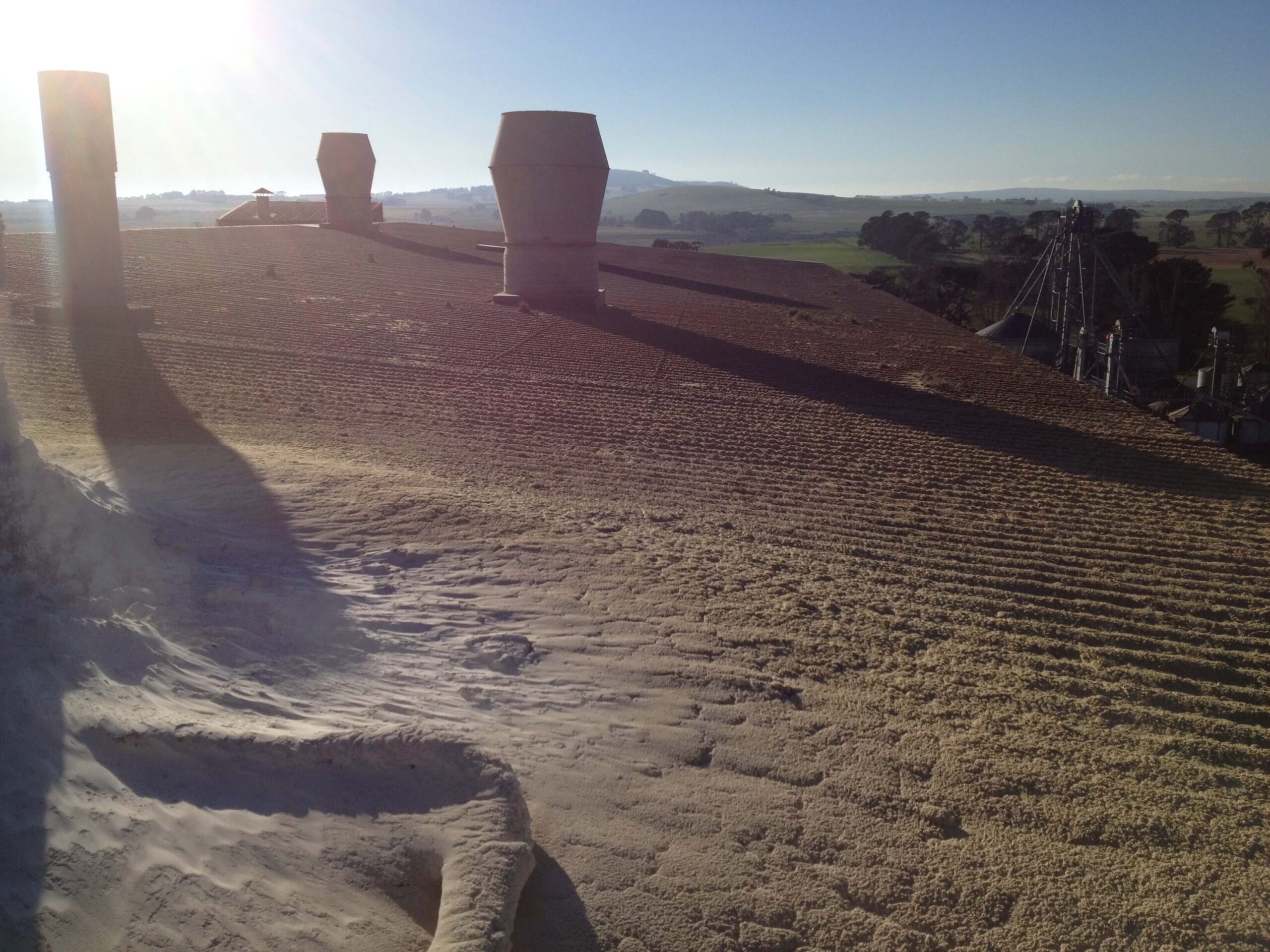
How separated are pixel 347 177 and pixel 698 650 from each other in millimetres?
24044

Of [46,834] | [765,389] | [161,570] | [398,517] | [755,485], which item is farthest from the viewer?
[765,389]

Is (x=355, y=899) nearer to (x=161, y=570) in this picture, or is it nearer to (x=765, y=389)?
(x=161, y=570)

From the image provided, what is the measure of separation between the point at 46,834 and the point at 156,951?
56 cm

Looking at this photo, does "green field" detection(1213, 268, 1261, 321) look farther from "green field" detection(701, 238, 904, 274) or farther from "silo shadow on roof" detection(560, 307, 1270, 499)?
"silo shadow on roof" detection(560, 307, 1270, 499)

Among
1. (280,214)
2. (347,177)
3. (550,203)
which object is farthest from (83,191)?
(280,214)

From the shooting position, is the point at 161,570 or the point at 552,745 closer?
the point at 552,745

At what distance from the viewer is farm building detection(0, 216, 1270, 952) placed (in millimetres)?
3189

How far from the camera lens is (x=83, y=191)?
12.3 meters

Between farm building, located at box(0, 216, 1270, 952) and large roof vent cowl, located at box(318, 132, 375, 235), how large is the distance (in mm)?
16343

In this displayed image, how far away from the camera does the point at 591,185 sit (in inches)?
618

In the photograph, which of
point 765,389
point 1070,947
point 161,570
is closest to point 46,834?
point 161,570

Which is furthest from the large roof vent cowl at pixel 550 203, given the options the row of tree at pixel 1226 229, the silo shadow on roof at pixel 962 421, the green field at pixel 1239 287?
the row of tree at pixel 1226 229

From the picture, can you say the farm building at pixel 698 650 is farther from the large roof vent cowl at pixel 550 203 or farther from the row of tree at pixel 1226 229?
the row of tree at pixel 1226 229

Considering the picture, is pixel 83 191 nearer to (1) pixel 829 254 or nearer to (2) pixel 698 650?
(2) pixel 698 650
